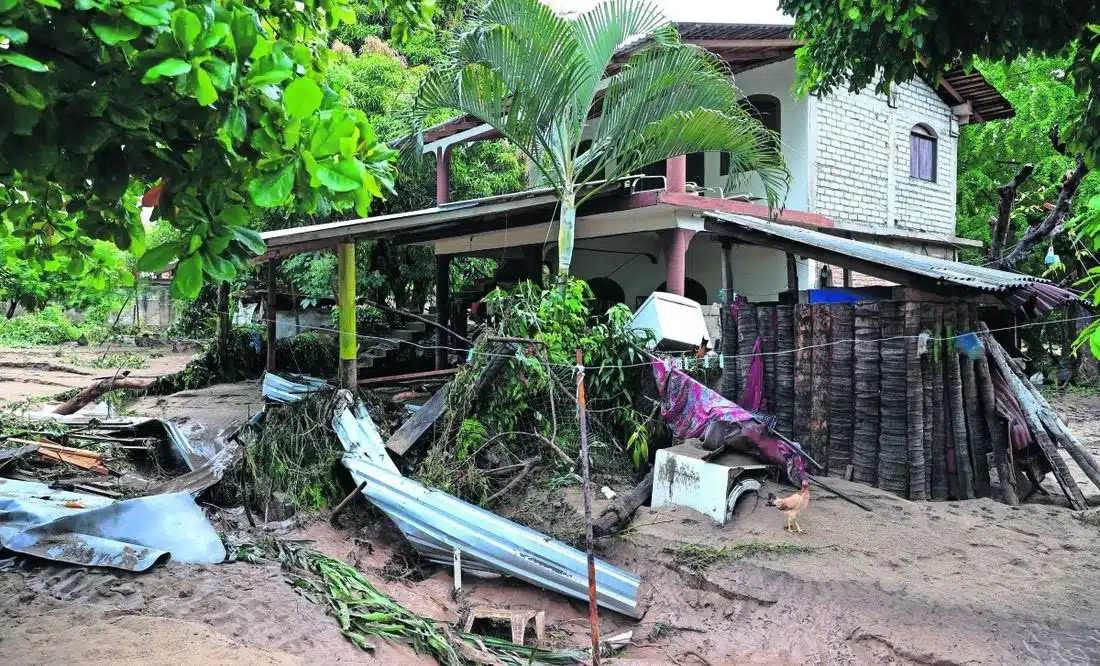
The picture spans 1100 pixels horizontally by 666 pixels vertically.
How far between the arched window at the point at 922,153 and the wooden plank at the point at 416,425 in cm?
1034

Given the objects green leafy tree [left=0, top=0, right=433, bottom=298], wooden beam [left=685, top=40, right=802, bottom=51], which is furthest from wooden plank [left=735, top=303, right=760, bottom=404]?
green leafy tree [left=0, top=0, right=433, bottom=298]

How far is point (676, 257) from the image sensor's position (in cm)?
960

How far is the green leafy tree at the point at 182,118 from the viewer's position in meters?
2.04

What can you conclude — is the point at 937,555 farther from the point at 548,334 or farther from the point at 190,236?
the point at 190,236

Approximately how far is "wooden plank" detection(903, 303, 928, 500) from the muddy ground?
0.24 meters

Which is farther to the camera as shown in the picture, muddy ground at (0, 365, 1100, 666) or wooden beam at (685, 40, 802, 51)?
wooden beam at (685, 40, 802, 51)

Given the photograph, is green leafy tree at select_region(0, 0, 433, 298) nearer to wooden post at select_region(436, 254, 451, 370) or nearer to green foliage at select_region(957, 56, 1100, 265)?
wooden post at select_region(436, 254, 451, 370)

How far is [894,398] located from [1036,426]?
1261mm

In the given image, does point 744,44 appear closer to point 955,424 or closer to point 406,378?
point 955,424

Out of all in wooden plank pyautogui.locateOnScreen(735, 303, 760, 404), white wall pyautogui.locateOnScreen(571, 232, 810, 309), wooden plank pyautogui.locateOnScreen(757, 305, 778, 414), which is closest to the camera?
wooden plank pyautogui.locateOnScreen(757, 305, 778, 414)

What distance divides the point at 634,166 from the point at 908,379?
3.69 m

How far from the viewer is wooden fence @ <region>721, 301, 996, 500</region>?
6574 millimetres

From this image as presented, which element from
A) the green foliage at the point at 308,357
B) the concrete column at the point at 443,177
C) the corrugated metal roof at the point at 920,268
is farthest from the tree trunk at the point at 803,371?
the green foliage at the point at 308,357

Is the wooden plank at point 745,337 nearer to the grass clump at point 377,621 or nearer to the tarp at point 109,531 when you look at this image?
the grass clump at point 377,621
